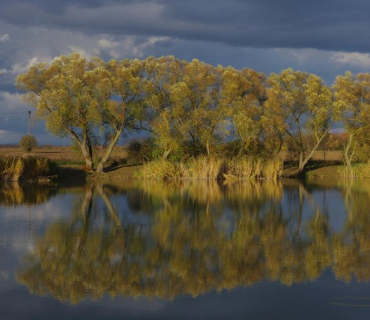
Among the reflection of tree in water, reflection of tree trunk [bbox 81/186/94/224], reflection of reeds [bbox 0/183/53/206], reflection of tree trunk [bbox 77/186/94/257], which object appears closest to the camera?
the reflection of tree in water

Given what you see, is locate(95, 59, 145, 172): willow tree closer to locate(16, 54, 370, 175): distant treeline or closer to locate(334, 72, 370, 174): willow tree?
locate(16, 54, 370, 175): distant treeline

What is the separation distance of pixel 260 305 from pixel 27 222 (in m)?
9.75

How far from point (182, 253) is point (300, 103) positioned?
32.9 m

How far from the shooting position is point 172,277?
1026 centimetres

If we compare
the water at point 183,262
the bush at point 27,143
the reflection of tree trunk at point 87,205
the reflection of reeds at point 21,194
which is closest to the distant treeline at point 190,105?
the reflection of reeds at point 21,194

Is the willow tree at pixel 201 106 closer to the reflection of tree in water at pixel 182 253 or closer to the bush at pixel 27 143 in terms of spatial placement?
the reflection of tree in water at pixel 182 253

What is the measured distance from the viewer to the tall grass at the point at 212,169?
39.8 m

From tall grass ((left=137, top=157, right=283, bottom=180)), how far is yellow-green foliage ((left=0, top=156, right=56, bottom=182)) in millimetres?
6897

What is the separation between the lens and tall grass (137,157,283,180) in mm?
39781

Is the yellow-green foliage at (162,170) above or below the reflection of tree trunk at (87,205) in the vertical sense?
above

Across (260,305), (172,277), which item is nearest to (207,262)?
(172,277)

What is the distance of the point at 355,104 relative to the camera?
44594 millimetres

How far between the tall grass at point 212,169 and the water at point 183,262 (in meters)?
18.5

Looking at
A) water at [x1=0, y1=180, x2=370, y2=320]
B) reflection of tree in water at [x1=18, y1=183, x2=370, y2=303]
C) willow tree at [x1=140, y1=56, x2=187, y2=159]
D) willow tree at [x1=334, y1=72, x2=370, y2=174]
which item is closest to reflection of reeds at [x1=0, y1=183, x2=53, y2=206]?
water at [x1=0, y1=180, x2=370, y2=320]
